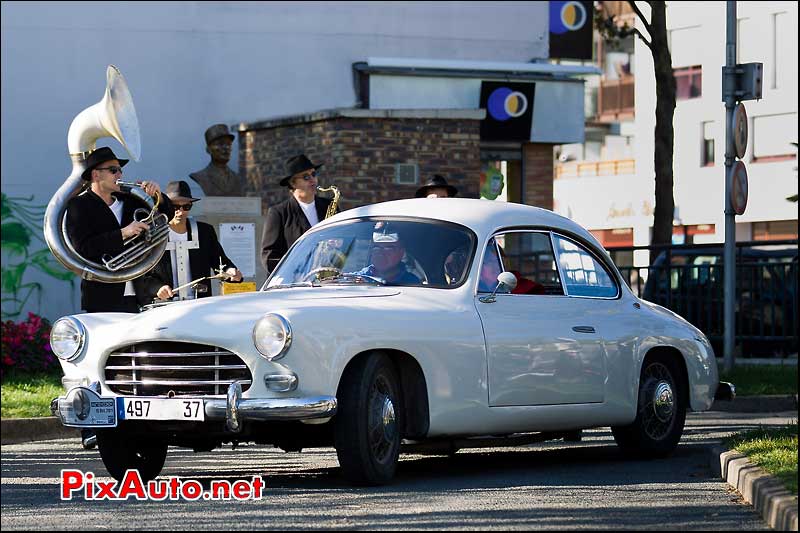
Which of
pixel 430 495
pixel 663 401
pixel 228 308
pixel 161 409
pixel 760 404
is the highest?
pixel 228 308

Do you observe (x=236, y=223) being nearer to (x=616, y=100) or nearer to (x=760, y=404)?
(x=760, y=404)

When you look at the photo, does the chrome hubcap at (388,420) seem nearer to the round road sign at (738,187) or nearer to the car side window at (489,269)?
the car side window at (489,269)

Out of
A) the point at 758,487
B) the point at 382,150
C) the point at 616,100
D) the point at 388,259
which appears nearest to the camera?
the point at 758,487

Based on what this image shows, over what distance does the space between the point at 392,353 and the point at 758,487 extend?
222cm

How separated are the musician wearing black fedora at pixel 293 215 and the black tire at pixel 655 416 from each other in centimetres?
284

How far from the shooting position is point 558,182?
69.4m

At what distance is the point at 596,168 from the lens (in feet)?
223

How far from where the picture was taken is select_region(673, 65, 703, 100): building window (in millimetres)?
63969

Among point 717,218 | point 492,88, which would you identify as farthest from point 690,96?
point 492,88

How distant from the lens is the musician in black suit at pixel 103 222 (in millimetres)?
11844

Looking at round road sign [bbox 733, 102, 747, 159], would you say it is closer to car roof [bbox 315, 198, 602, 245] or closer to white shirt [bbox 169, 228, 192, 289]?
car roof [bbox 315, 198, 602, 245]

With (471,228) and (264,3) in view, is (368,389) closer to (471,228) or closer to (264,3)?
(471,228)

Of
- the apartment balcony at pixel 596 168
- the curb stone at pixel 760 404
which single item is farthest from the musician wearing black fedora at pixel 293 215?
the apartment balcony at pixel 596 168

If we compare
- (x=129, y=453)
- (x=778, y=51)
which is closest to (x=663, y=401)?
(x=129, y=453)
